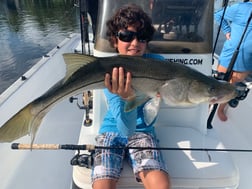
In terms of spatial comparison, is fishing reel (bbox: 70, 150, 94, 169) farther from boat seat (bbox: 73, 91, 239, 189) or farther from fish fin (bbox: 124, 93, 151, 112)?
fish fin (bbox: 124, 93, 151, 112)

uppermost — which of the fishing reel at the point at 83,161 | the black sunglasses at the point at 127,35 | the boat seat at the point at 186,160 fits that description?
the black sunglasses at the point at 127,35

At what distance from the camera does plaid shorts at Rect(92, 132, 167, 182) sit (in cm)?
177

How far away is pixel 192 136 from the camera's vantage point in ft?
7.58

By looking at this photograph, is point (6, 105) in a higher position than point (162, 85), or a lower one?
lower

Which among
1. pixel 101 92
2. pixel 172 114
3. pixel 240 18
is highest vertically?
pixel 240 18

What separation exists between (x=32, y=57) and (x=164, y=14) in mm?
8453

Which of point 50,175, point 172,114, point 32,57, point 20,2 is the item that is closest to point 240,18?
point 172,114

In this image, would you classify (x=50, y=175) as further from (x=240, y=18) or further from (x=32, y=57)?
(x=32, y=57)

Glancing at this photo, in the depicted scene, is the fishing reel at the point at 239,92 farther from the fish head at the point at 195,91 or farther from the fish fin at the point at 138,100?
the fish fin at the point at 138,100

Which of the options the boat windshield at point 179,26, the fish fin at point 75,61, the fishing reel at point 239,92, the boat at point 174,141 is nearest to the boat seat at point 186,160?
the boat at point 174,141

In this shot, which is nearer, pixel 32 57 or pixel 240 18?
pixel 240 18

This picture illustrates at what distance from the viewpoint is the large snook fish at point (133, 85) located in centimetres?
144

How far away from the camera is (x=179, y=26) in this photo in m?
2.32

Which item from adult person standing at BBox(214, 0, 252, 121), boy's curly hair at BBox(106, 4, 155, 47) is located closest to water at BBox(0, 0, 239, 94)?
adult person standing at BBox(214, 0, 252, 121)
